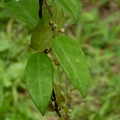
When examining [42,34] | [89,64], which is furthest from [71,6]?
[89,64]

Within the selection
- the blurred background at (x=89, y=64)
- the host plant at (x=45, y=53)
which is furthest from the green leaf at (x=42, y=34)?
the blurred background at (x=89, y=64)

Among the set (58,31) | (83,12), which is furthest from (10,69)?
(58,31)

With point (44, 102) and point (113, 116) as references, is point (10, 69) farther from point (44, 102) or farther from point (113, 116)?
point (44, 102)

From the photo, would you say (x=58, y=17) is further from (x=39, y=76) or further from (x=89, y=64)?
(x=89, y=64)

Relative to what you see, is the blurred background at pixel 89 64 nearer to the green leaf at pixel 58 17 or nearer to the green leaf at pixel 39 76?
the green leaf at pixel 58 17

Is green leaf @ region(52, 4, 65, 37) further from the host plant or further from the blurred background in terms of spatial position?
the blurred background

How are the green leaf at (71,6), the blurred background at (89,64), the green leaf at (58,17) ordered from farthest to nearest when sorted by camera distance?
the blurred background at (89,64), the green leaf at (58,17), the green leaf at (71,6)
